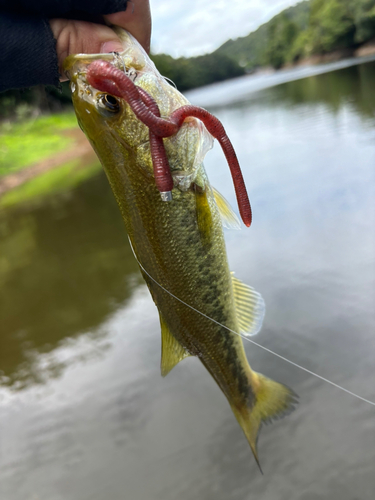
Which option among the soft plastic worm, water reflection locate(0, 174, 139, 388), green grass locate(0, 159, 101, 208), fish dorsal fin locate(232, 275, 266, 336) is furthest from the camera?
green grass locate(0, 159, 101, 208)

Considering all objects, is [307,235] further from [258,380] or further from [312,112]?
[312,112]

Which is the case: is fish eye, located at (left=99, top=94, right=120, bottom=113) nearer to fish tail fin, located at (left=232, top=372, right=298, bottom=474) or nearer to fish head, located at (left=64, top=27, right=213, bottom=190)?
fish head, located at (left=64, top=27, right=213, bottom=190)

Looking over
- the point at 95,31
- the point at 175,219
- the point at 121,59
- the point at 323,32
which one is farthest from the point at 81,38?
the point at 323,32

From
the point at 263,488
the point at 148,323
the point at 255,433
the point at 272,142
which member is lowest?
the point at 263,488

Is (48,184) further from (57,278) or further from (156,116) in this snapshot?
(156,116)

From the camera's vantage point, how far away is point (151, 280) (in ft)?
5.79

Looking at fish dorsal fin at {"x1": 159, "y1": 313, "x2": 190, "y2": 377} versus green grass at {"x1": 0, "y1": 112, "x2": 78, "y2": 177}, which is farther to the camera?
green grass at {"x1": 0, "y1": 112, "x2": 78, "y2": 177}

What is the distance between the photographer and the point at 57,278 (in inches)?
240

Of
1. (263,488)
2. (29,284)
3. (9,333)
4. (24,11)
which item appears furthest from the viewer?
(29,284)

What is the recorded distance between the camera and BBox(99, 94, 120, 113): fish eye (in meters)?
1.47

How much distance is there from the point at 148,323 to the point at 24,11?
3494 millimetres

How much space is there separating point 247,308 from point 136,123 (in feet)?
3.71

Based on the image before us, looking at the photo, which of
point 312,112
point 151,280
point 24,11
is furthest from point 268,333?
point 312,112

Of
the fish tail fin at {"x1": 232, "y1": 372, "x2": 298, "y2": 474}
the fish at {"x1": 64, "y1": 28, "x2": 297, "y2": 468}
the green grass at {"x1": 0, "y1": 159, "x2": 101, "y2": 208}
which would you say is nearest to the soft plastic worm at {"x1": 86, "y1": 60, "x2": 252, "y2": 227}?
the fish at {"x1": 64, "y1": 28, "x2": 297, "y2": 468}
